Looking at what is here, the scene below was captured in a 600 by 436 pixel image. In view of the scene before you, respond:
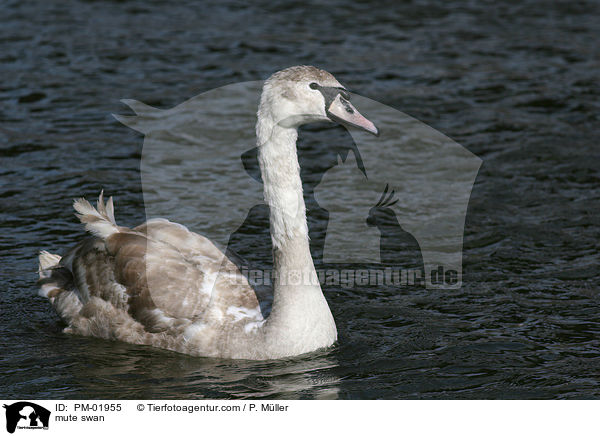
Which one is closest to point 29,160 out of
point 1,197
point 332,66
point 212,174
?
point 1,197

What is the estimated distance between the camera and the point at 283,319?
27.1ft

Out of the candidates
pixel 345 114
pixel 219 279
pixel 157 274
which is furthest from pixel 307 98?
pixel 157 274

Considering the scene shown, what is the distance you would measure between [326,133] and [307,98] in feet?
21.7

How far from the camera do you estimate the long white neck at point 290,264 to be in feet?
26.6

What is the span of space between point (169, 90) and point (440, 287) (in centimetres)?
714

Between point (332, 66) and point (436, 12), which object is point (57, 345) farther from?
point (436, 12)

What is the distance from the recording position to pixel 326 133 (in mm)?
14461

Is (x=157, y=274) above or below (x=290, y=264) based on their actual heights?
below
